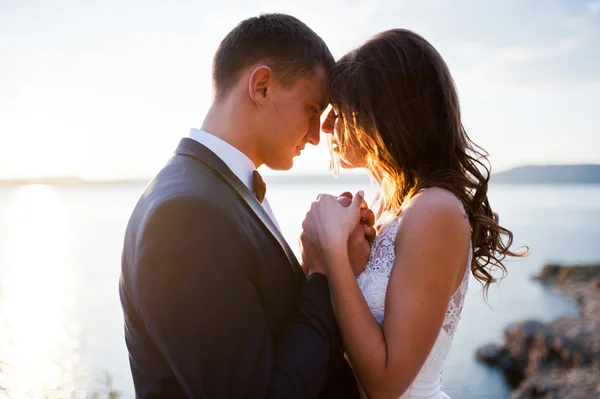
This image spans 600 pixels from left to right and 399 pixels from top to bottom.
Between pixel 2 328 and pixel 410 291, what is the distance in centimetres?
3245

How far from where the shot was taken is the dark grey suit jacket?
6.08 feet

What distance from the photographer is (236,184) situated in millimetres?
2248

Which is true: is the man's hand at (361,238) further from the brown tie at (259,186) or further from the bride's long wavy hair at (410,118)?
the brown tie at (259,186)

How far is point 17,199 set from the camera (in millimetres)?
193875

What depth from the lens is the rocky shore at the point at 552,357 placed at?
1628 cm

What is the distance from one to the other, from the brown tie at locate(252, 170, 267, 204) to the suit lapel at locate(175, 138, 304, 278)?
0.81 feet

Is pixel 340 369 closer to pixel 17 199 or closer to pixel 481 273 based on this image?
pixel 481 273

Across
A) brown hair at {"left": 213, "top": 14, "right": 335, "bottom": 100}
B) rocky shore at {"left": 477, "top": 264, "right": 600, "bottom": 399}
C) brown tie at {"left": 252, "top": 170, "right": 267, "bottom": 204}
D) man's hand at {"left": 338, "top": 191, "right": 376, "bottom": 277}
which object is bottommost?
rocky shore at {"left": 477, "top": 264, "right": 600, "bottom": 399}

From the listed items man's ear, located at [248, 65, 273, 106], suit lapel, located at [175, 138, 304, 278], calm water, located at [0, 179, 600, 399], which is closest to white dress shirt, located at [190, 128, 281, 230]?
suit lapel, located at [175, 138, 304, 278]

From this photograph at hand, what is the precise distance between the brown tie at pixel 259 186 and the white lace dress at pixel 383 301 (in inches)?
24.4

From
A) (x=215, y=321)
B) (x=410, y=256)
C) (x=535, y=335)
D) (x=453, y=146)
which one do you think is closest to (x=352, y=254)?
(x=410, y=256)

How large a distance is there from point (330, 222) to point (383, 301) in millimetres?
449

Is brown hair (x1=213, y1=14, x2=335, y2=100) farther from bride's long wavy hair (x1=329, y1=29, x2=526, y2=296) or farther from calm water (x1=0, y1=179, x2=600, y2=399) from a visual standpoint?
calm water (x1=0, y1=179, x2=600, y2=399)

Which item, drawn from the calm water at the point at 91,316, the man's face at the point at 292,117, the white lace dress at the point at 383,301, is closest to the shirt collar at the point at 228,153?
the man's face at the point at 292,117
